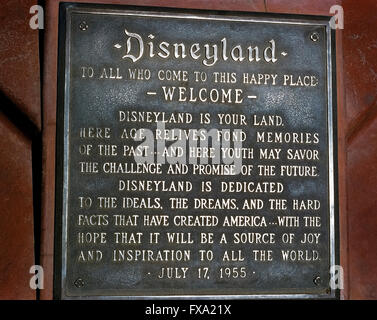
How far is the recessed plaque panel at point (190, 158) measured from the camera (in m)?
2.38

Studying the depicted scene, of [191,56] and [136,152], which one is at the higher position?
[191,56]

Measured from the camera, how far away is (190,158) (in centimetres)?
244

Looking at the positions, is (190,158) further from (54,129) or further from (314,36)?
(314,36)

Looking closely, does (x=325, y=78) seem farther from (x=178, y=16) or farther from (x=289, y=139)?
(x=178, y=16)

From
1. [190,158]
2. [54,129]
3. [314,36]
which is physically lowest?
[190,158]

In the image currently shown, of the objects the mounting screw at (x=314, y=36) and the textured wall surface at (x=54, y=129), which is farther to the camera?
the mounting screw at (x=314, y=36)

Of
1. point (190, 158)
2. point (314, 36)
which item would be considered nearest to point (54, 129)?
point (190, 158)

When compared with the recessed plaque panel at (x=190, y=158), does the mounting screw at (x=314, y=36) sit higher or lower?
higher

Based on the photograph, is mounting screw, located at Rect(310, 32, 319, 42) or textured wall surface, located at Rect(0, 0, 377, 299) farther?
mounting screw, located at Rect(310, 32, 319, 42)

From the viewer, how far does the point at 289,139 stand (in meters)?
2.50

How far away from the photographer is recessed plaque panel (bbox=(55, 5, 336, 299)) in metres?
2.38

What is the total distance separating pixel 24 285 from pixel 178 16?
1270 mm

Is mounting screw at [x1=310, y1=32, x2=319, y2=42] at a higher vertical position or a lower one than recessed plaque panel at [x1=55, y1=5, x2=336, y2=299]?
higher
